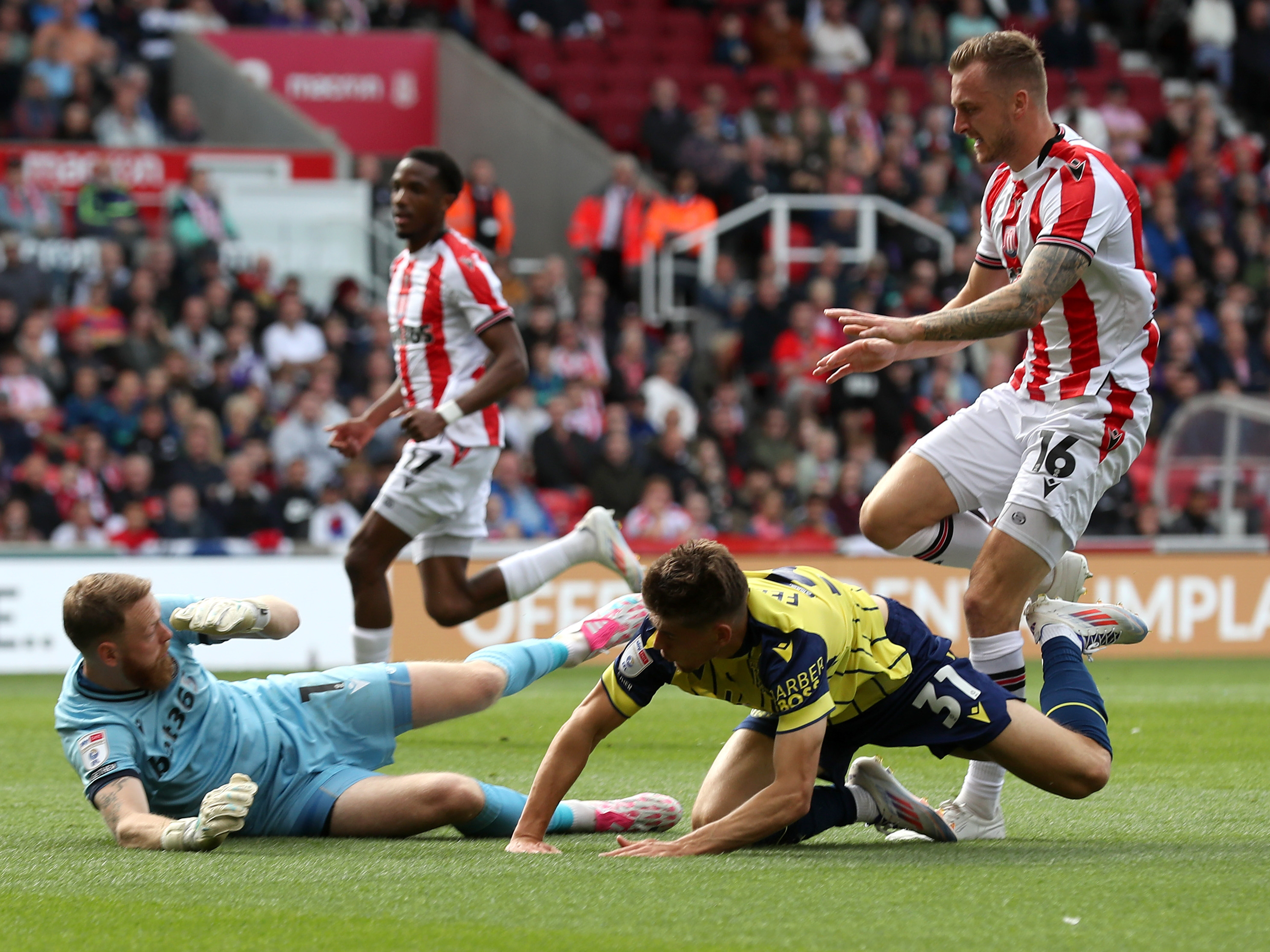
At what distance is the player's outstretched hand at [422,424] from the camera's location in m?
7.00

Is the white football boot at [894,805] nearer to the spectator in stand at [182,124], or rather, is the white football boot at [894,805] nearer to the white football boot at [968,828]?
the white football boot at [968,828]

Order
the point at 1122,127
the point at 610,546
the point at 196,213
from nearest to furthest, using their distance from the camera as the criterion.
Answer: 1. the point at 610,546
2. the point at 196,213
3. the point at 1122,127

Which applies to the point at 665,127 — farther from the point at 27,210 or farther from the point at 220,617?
the point at 220,617

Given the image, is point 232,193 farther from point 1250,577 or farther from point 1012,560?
point 1012,560

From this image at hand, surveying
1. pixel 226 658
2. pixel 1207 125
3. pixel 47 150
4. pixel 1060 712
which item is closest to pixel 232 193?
pixel 47 150

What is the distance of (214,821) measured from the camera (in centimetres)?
426

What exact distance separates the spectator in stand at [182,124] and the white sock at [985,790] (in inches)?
499

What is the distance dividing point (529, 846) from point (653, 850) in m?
0.33

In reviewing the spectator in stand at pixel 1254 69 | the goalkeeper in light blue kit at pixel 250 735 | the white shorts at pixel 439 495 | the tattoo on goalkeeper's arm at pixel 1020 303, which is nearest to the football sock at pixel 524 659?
the goalkeeper in light blue kit at pixel 250 735

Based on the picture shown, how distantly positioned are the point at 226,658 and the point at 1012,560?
730 centimetres

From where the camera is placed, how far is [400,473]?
24.3ft

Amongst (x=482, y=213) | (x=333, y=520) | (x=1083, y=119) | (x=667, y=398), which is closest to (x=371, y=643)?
(x=333, y=520)

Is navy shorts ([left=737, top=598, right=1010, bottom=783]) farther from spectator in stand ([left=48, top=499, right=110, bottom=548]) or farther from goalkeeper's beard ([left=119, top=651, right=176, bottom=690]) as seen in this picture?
spectator in stand ([left=48, top=499, right=110, bottom=548])

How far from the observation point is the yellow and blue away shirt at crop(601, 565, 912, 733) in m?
4.22
